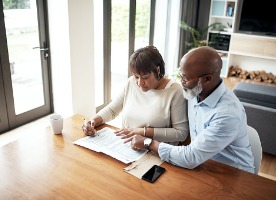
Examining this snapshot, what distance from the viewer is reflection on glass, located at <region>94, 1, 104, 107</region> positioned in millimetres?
3172

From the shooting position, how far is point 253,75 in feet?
16.2

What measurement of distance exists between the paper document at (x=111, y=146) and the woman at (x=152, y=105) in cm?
5

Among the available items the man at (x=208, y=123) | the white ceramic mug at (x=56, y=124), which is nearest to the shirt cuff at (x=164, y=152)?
the man at (x=208, y=123)

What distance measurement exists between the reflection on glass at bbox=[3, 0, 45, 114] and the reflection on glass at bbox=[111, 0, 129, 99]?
48.0 inches

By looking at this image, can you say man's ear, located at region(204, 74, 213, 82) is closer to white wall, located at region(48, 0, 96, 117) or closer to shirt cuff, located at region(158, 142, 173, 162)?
shirt cuff, located at region(158, 142, 173, 162)

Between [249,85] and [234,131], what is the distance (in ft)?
8.04

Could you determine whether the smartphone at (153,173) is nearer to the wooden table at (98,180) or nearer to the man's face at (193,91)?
the wooden table at (98,180)

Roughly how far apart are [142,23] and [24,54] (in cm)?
230

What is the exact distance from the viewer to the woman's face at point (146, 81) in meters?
1.54

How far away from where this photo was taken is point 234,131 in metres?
1.24

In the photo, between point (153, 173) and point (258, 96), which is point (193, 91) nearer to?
point (153, 173)

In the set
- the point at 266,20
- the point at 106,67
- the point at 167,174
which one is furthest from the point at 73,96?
the point at 266,20

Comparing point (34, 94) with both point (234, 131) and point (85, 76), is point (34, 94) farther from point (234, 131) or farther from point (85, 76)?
point (234, 131)

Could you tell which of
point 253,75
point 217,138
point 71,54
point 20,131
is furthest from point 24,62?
point 253,75
